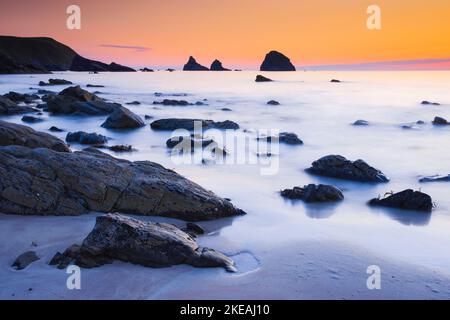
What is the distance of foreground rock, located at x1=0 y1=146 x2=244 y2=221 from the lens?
6958 mm

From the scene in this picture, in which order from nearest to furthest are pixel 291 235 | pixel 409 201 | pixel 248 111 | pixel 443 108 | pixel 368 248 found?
pixel 368 248
pixel 291 235
pixel 409 201
pixel 248 111
pixel 443 108

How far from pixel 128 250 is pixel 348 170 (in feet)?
23.8

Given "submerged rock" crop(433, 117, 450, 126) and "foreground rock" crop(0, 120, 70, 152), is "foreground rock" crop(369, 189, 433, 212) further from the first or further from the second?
"submerged rock" crop(433, 117, 450, 126)

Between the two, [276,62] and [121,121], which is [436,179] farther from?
[276,62]

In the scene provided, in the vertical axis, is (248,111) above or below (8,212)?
above

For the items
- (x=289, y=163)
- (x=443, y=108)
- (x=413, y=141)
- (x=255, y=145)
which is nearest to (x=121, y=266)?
(x=289, y=163)

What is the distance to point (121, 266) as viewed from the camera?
5395 mm

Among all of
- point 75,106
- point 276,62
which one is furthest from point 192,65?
point 75,106

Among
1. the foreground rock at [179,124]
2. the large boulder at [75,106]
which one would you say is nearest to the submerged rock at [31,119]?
the large boulder at [75,106]

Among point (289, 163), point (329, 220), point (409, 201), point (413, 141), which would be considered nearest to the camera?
point (329, 220)

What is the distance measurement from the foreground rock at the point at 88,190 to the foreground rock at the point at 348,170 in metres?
4.35

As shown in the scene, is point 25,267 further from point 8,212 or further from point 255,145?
point 255,145

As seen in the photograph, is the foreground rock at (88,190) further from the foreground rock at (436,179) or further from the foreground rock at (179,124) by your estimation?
the foreground rock at (179,124)
